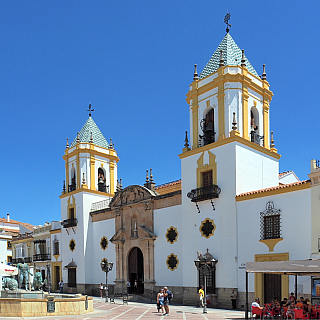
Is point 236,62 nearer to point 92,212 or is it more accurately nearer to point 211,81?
point 211,81

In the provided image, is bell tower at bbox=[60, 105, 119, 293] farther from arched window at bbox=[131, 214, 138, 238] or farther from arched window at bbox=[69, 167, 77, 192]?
arched window at bbox=[131, 214, 138, 238]

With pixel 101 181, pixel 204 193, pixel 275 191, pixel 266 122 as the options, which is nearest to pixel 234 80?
pixel 266 122

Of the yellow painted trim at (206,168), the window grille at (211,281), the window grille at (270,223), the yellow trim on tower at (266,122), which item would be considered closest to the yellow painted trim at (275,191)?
the window grille at (270,223)

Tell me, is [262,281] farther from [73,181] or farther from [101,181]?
[73,181]

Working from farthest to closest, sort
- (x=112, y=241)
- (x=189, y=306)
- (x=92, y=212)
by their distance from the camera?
1. (x=92, y=212)
2. (x=112, y=241)
3. (x=189, y=306)

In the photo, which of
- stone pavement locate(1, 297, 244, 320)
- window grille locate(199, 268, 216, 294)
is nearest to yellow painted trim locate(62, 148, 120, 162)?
stone pavement locate(1, 297, 244, 320)

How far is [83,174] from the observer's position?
36.9 meters

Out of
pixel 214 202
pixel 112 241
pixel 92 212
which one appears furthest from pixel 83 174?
pixel 214 202

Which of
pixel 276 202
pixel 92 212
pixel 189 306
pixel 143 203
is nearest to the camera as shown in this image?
pixel 276 202

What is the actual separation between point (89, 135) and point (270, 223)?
22.2m

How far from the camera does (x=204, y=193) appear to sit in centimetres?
2419

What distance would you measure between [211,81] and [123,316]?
14471 millimetres

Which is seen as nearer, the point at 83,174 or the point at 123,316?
the point at 123,316

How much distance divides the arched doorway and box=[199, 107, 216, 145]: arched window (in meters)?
10.5
